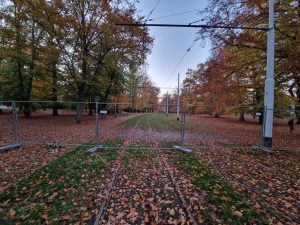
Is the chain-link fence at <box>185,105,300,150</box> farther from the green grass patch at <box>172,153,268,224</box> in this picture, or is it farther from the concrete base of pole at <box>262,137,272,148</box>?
the green grass patch at <box>172,153,268,224</box>

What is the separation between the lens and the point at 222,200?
3482 mm

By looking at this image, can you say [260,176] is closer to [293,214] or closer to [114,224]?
[293,214]

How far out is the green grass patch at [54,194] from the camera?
2.95 m

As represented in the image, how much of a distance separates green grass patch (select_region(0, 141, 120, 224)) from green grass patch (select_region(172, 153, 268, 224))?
232cm

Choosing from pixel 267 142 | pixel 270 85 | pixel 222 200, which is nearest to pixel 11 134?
pixel 222 200

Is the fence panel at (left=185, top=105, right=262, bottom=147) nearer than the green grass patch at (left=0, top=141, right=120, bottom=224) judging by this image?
No

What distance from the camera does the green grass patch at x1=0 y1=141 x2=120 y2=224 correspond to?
2.95m

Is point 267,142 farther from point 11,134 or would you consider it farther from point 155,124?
point 11,134

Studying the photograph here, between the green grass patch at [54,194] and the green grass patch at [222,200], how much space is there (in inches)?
91.4

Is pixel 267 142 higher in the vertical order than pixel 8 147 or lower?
higher

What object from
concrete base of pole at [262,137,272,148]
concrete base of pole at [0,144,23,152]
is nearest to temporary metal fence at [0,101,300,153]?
concrete base of pole at [0,144,23,152]

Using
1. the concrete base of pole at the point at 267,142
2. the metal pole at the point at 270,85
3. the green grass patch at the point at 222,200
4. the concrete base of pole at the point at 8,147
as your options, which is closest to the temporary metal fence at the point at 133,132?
the concrete base of pole at the point at 8,147

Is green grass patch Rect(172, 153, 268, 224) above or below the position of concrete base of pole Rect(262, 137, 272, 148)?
below

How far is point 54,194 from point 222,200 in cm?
344
